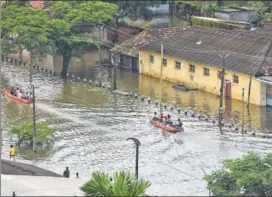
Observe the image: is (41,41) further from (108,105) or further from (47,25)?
(108,105)

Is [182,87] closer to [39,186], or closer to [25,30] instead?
[25,30]

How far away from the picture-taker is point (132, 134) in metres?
57.8

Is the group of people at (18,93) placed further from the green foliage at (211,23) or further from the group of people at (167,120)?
the green foliage at (211,23)

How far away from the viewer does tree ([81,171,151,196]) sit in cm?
3591

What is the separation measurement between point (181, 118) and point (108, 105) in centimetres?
601

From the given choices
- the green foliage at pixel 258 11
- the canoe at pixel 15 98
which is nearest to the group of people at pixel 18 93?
the canoe at pixel 15 98

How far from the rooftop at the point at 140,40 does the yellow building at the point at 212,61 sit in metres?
1.13

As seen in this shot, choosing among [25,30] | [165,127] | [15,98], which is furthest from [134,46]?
[165,127]

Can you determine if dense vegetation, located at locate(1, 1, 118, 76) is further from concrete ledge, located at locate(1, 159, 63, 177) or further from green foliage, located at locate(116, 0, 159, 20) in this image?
concrete ledge, located at locate(1, 159, 63, 177)

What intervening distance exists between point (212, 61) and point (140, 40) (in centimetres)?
1001

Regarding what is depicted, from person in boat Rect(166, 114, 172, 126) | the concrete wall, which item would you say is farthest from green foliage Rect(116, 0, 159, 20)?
person in boat Rect(166, 114, 172, 126)

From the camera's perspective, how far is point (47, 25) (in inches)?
2906

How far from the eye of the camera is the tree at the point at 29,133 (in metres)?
54.8

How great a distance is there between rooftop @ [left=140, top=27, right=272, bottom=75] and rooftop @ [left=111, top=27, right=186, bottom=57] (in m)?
1.35
